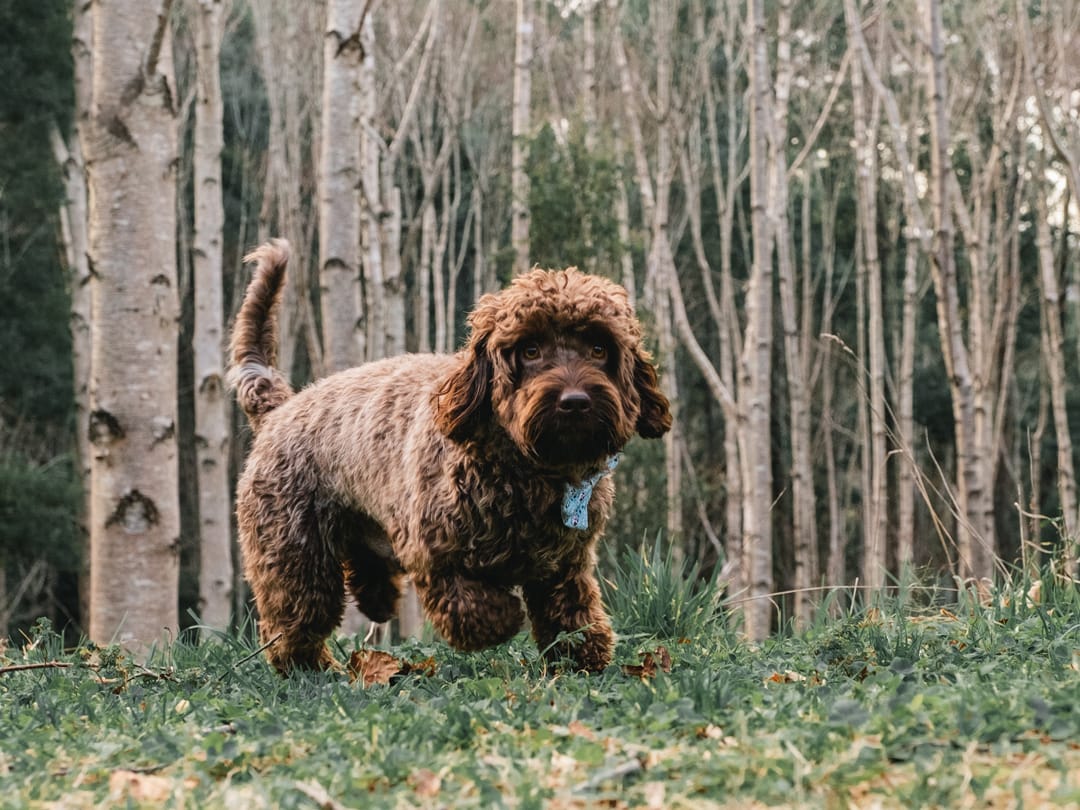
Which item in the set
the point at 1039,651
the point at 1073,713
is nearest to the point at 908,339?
the point at 1039,651

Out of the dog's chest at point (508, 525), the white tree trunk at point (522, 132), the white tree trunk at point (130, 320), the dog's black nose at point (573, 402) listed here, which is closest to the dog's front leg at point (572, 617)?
the dog's chest at point (508, 525)

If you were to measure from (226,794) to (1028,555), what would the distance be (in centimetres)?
391

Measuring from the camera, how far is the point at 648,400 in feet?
13.4

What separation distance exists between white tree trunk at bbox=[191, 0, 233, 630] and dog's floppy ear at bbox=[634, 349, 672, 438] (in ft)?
23.9

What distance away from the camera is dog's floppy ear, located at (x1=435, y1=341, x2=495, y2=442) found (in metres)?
3.85

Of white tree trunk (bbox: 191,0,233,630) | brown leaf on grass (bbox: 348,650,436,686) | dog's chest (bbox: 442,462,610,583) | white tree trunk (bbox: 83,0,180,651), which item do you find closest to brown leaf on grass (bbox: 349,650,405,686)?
brown leaf on grass (bbox: 348,650,436,686)

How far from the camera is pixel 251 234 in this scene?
26531mm

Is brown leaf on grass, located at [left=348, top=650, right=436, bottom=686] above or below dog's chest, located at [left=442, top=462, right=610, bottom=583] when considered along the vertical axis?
below

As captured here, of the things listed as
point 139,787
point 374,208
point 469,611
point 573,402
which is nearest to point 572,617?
point 469,611

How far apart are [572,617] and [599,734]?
47.2 inches

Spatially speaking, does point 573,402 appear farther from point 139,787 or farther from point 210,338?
point 210,338

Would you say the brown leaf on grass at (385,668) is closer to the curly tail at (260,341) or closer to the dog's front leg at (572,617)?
the dog's front leg at (572,617)

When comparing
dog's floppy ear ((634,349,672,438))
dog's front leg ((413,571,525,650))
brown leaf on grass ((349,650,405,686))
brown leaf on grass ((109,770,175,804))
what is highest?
dog's floppy ear ((634,349,672,438))

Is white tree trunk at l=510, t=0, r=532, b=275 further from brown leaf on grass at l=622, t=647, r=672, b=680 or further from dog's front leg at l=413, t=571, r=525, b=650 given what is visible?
dog's front leg at l=413, t=571, r=525, b=650
